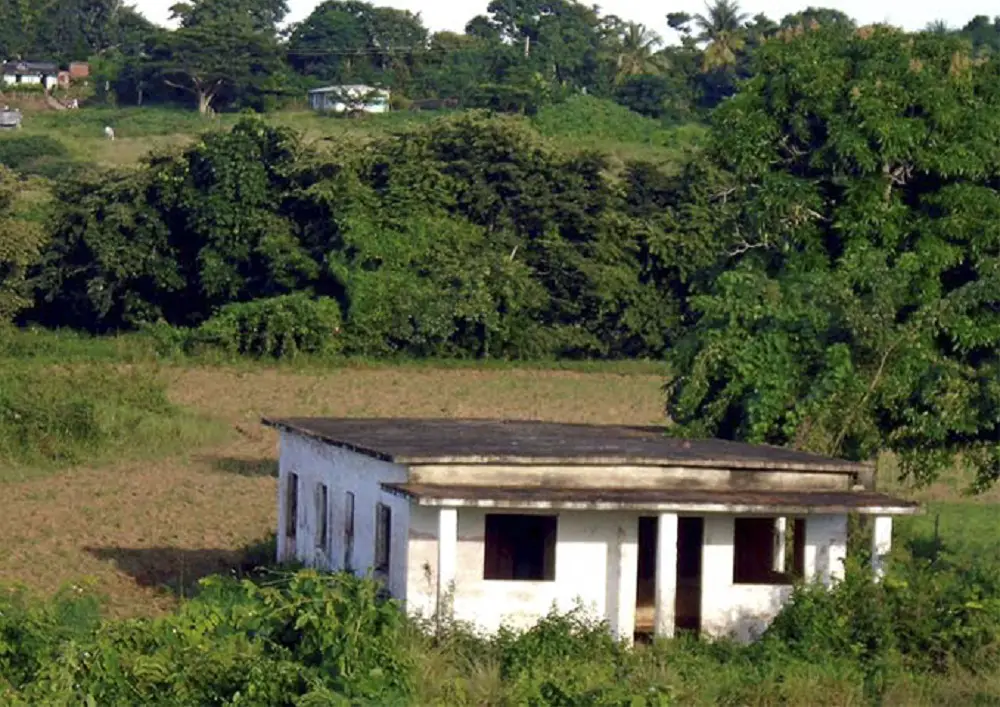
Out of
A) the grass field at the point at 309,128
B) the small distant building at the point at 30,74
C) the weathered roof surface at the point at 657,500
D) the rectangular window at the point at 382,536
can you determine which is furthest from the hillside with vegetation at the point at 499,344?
the small distant building at the point at 30,74

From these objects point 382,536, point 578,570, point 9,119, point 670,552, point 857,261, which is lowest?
point 578,570

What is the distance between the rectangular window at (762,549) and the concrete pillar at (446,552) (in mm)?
3202

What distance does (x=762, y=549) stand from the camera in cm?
2088

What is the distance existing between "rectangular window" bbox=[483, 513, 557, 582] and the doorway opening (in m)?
1.02

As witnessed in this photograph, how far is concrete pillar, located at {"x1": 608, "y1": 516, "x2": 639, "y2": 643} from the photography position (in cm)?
1964

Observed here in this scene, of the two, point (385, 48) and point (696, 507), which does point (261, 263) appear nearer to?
point (696, 507)

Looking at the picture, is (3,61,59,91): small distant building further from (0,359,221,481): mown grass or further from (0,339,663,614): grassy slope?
(0,359,221,481): mown grass

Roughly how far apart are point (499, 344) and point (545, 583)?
3119cm

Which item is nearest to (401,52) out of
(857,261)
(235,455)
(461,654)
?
(235,455)

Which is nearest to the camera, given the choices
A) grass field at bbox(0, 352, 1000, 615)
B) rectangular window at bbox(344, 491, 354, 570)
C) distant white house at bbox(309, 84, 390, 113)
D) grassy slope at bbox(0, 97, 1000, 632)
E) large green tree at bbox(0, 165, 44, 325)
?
rectangular window at bbox(344, 491, 354, 570)

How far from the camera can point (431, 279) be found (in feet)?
165

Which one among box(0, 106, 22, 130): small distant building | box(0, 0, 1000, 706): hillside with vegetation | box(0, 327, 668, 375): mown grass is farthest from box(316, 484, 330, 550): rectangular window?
box(0, 106, 22, 130): small distant building

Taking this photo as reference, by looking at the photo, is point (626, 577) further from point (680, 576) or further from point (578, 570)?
point (680, 576)

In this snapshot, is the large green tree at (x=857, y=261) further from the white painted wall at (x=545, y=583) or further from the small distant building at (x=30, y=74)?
the small distant building at (x=30, y=74)
